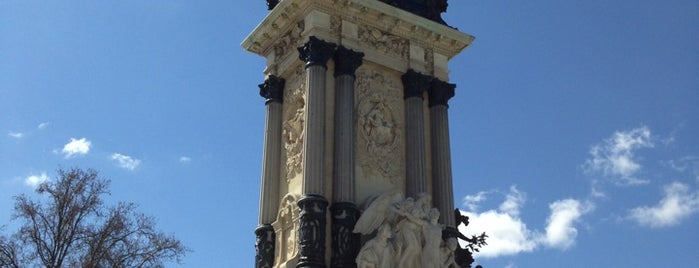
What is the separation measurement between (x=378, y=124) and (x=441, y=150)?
182 cm

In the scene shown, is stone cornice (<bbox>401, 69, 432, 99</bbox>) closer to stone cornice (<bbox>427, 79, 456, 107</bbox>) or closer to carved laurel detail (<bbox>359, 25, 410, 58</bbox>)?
stone cornice (<bbox>427, 79, 456, 107</bbox>)

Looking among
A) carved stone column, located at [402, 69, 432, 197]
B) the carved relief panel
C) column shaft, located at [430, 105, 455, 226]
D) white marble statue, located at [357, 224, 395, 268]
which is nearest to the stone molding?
carved stone column, located at [402, 69, 432, 197]

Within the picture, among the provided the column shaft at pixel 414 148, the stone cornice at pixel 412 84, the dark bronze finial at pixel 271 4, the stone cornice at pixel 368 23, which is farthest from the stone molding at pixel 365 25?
the column shaft at pixel 414 148

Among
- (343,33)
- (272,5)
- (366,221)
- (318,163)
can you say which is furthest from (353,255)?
(272,5)

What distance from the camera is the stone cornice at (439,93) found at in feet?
75.8

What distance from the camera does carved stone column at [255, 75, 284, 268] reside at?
21.0 m

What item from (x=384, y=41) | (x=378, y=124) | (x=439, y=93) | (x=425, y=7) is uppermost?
(x=425, y=7)

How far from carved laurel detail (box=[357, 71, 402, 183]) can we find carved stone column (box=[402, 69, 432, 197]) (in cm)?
25

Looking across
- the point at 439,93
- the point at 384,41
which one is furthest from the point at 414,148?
the point at 384,41

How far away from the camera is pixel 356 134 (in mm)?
21438

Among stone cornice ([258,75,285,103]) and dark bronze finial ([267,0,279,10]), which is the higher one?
dark bronze finial ([267,0,279,10])

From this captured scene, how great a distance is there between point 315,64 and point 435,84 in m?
3.44

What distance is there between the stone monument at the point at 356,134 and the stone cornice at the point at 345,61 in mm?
27

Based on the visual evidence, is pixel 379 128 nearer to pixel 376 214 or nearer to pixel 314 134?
pixel 314 134
